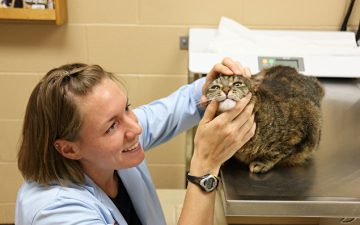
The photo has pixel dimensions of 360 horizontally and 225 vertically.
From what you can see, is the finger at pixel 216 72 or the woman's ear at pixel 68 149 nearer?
the woman's ear at pixel 68 149

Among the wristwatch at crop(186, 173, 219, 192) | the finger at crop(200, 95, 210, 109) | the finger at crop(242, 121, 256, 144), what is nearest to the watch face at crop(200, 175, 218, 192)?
the wristwatch at crop(186, 173, 219, 192)

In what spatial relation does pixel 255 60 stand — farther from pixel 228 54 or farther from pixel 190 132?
pixel 190 132

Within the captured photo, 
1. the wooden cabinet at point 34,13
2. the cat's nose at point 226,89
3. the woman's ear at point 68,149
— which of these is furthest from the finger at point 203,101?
the wooden cabinet at point 34,13

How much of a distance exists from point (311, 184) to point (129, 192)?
58 centimetres

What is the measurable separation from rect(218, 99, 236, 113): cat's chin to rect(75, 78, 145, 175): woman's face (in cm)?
24

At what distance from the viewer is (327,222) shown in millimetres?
1941

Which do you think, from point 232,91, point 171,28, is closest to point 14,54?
point 171,28

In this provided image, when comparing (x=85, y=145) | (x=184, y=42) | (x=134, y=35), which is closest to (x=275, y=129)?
(x=85, y=145)

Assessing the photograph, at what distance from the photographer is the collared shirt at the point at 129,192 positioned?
90cm

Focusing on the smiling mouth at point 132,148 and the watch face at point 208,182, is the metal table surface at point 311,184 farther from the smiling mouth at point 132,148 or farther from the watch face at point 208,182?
the smiling mouth at point 132,148

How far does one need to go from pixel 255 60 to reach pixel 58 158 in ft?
2.97

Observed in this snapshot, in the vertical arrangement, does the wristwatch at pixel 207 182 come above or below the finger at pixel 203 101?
below

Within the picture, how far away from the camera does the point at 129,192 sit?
47.3 inches

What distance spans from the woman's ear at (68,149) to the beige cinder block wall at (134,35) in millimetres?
990
